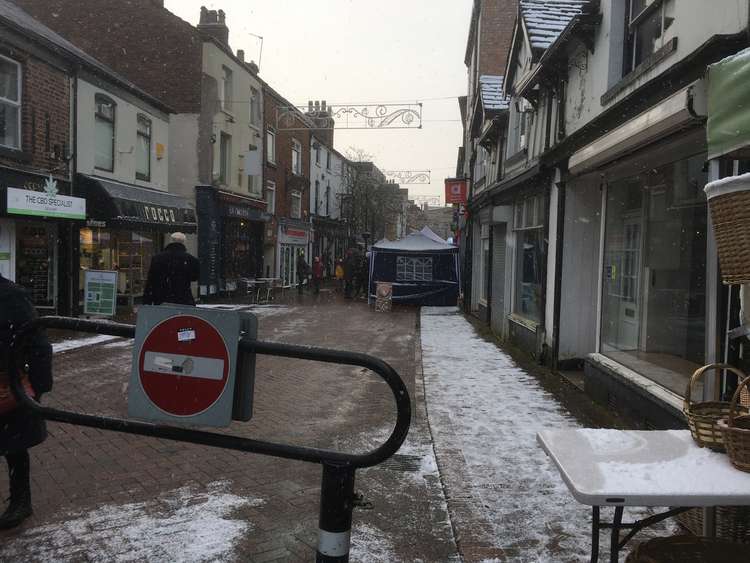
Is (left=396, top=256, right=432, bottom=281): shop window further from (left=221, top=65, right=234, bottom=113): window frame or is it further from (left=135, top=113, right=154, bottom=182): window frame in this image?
(left=135, top=113, right=154, bottom=182): window frame

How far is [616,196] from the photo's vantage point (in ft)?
24.8

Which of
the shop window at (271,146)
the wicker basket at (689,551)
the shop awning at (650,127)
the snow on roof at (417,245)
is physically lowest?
the wicker basket at (689,551)

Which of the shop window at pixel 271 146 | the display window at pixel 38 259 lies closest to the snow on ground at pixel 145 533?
the display window at pixel 38 259

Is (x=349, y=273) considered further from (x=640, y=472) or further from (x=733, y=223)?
(x=640, y=472)

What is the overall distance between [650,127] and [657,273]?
2.42 metres

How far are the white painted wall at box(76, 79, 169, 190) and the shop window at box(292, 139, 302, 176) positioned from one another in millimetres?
13743

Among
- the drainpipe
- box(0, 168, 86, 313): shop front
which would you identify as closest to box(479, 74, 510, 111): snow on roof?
the drainpipe

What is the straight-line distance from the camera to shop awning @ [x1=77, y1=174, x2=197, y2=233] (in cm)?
1465

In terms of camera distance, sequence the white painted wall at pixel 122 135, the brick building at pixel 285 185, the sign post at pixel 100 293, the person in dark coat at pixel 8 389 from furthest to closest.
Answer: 1. the brick building at pixel 285 185
2. the white painted wall at pixel 122 135
3. the sign post at pixel 100 293
4. the person in dark coat at pixel 8 389

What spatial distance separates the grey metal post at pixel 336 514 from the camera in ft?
7.33

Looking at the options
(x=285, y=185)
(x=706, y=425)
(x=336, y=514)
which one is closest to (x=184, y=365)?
(x=336, y=514)

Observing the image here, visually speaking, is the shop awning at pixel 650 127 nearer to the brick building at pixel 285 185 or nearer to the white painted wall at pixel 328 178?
the brick building at pixel 285 185

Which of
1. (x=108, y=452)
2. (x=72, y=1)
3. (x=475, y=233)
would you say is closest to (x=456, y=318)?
(x=475, y=233)

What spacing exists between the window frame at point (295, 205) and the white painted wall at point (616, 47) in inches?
987
